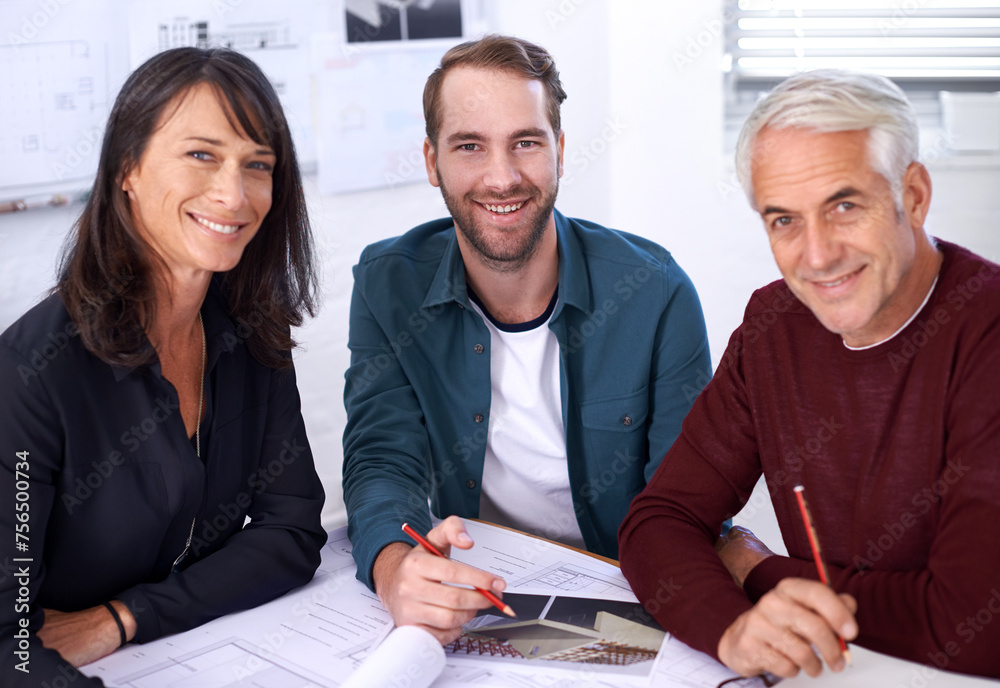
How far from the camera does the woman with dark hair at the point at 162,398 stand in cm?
118

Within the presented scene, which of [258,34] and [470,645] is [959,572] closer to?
[470,645]

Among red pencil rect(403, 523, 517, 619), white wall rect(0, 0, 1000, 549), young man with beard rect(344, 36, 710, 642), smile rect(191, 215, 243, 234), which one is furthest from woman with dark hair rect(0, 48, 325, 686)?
white wall rect(0, 0, 1000, 549)

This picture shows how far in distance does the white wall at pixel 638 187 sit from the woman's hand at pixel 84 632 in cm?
179

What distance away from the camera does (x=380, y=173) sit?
10.4ft

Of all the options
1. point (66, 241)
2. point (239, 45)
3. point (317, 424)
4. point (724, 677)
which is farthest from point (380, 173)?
point (724, 677)

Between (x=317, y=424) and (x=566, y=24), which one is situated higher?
(x=566, y=24)

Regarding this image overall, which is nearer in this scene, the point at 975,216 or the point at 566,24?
the point at 975,216

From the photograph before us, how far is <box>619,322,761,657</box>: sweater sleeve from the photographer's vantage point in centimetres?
119

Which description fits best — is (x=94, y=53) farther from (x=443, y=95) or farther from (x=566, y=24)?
(x=566, y=24)

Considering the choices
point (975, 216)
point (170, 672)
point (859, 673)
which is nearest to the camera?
point (859, 673)

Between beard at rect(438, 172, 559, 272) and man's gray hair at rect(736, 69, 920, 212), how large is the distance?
0.70 meters

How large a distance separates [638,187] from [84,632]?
9.26 ft

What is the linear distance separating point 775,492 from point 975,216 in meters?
2.14

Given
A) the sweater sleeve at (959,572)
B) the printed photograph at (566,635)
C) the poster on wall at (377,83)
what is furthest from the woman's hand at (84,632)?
the poster on wall at (377,83)
